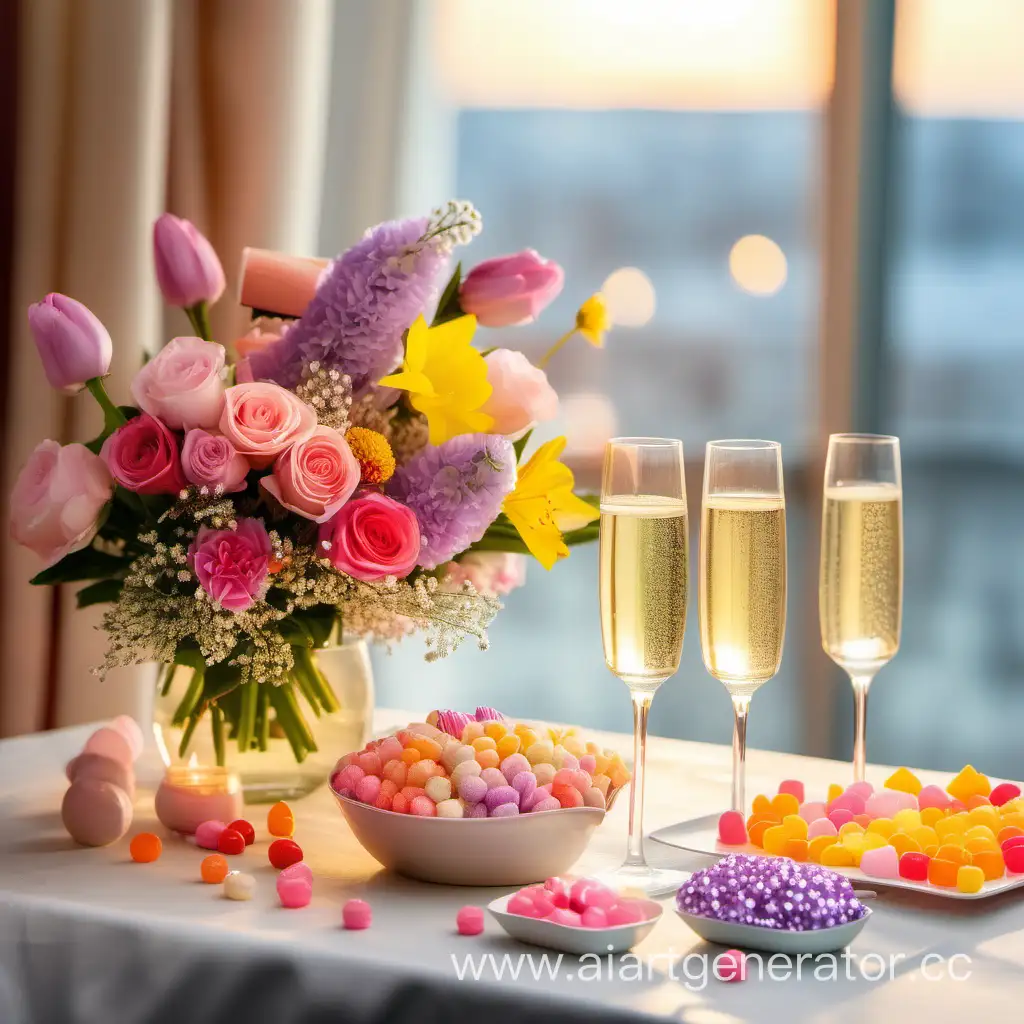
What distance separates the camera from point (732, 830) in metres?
1.10

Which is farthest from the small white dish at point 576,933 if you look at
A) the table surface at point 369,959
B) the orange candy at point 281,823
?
the orange candy at point 281,823

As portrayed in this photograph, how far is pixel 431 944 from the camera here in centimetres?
90

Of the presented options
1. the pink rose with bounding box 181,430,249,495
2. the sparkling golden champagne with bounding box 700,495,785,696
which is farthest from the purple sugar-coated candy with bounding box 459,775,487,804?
the pink rose with bounding box 181,430,249,495

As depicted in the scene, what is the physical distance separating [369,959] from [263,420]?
438mm

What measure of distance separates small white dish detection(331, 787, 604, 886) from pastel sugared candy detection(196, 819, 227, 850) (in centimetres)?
15

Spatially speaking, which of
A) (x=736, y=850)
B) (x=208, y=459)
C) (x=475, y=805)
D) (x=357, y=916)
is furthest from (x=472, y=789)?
(x=208, y=459)

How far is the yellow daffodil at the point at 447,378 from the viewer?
115 cm

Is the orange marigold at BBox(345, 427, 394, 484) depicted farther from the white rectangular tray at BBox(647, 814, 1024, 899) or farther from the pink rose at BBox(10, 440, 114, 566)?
the white rectangular tray at BBox(647, 814, 1024, 899)

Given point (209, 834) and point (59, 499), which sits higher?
point (59, 499)

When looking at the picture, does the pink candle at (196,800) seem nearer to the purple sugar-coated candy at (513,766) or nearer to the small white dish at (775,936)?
the purple sugar-coated candy at (513,766)

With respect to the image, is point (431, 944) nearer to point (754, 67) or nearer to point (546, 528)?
point (546, 528)

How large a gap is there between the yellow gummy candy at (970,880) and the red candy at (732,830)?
19 centimetres

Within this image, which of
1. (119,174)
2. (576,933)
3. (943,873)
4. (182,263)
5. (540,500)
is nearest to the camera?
(576,933)

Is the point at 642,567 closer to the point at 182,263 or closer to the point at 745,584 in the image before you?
the point at 745,584
